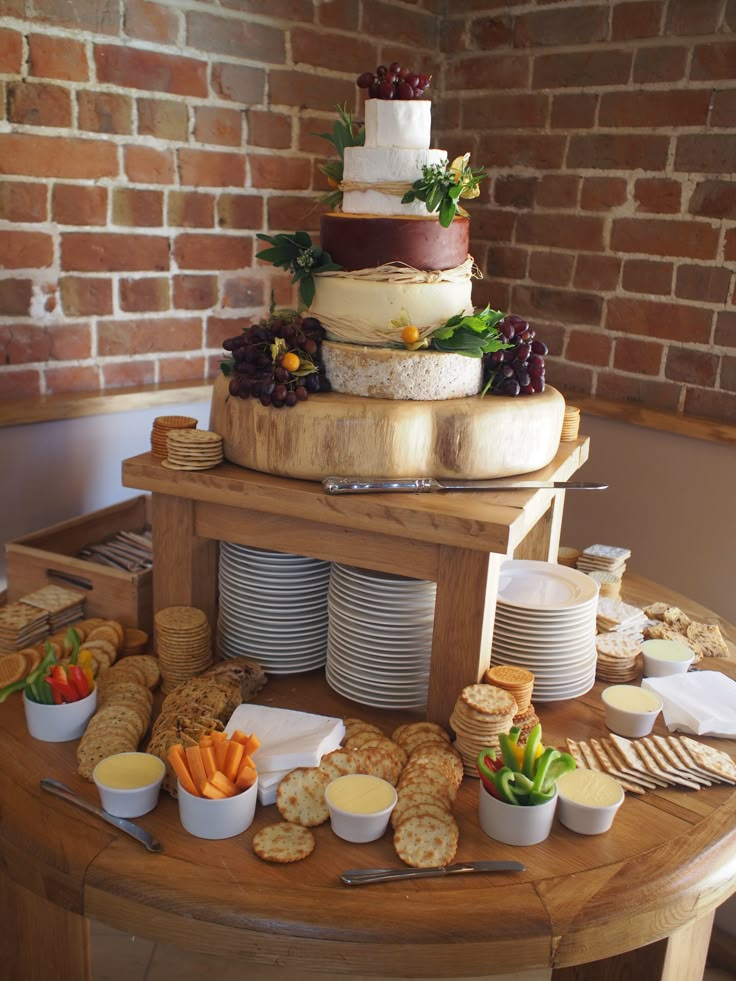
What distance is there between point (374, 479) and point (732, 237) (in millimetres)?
1202

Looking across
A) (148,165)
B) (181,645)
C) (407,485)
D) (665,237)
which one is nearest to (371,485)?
(407,485)

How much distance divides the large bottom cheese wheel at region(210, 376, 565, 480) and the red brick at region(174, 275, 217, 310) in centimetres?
87

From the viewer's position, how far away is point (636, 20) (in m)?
2.19

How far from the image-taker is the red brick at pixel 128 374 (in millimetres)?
2164

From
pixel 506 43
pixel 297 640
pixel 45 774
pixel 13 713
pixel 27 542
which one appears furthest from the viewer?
pixel 506 43

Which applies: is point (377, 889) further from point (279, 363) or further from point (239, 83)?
point (239, 83)

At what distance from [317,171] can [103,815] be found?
1771 millimetres

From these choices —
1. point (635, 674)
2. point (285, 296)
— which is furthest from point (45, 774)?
point (285, 296)

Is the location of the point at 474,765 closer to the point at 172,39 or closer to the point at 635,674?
the point at 635,674

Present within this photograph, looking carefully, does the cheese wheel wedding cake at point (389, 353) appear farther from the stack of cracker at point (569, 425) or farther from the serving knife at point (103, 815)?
the serving knife at point (103, 815)

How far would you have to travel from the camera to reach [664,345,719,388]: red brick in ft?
7.22

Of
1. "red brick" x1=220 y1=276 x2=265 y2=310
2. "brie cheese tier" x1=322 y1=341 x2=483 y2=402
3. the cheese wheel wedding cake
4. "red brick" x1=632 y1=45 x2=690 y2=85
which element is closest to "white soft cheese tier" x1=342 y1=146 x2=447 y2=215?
the cheese wheel wedding cake

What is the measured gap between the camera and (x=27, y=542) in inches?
71.0

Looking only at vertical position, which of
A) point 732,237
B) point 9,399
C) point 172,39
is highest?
point 172,39
